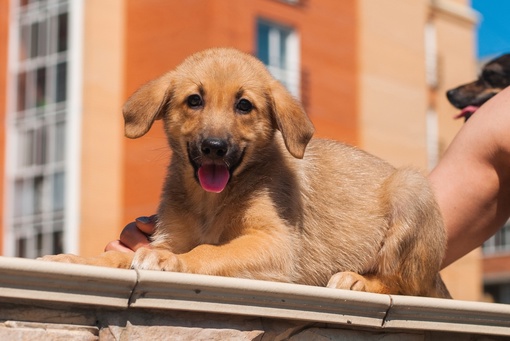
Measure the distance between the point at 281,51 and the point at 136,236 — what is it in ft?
69.3

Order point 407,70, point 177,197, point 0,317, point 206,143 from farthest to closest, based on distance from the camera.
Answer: point 407,70, point 177,197, point 206,143, point 0,317

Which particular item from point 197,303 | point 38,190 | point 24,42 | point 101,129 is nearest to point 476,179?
point 197,303

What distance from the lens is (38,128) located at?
83.6 ft

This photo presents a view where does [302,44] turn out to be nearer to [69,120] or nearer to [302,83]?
[302,83]

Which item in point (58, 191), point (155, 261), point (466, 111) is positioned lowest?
point (58, 191)

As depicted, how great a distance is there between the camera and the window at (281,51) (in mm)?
24344

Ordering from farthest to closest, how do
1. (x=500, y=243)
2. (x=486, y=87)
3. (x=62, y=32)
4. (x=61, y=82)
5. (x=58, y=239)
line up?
(x=500, y=243), (x=62, y=32), (x=61, y=82), (x=58, y=239), (x=486, y=87)

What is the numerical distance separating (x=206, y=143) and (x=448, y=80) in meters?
27.0

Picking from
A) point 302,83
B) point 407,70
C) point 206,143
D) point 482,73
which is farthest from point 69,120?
point 206,143

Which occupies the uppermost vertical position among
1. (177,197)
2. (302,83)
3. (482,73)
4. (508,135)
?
(302,83)

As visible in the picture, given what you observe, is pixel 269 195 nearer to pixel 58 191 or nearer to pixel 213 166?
pixel 213 166

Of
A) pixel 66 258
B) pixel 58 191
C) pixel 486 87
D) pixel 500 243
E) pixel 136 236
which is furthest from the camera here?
pixel 500 243

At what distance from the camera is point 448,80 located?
30203mm

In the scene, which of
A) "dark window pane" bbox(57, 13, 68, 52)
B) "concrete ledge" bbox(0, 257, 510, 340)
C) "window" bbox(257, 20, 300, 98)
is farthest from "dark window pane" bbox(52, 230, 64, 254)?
"concrete ledge" bbox(0, 257, 510, 340)
